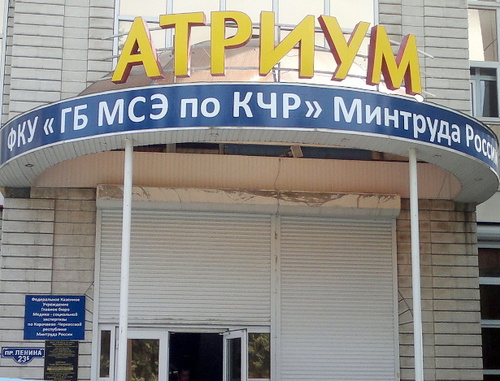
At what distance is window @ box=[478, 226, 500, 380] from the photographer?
46.8 feet

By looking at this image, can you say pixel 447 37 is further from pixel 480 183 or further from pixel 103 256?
pixel 103 256

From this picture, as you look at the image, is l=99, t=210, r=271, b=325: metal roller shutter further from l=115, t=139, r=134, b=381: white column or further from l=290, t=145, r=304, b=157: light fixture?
l=115, t=139, r=134, b=381: white column

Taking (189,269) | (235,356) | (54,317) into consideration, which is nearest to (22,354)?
(54,317)

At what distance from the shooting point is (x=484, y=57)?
15.3m

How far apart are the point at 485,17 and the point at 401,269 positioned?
5506 mm

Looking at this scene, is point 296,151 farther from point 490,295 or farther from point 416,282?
point 490,295

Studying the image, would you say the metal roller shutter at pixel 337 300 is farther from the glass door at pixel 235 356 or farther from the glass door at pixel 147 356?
the glass door at pixel 147 356

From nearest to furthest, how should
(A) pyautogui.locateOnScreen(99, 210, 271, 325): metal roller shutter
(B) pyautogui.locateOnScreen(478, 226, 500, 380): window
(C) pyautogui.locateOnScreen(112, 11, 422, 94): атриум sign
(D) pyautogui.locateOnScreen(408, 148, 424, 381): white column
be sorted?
(D) pyautogui.locateOnScreen(408, 148, 424, 381): white column → (C) pyautogui.locateOnScreen(112, 11, 422, 94): атриум sign → (A) pyautogui.locateOnScreen(99, 210, 271, 325): metal roller shutter → (B) pyautogui.locateOnScreen(478, 226, 500, 380): window

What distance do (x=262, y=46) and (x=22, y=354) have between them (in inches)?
231

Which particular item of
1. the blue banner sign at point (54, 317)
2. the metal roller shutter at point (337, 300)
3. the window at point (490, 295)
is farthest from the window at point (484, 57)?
the blue banner sign at point (54, 317)

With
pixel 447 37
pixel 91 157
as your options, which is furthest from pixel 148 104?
pixel 447 37

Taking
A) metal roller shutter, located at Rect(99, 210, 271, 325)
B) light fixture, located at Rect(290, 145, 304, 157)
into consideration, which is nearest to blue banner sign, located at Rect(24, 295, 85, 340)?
metal roller shutter, located at Rect(99, 210, 271, 325)

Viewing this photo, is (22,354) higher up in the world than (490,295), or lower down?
lower down

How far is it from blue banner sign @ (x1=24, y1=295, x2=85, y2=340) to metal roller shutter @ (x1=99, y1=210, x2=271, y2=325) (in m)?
0.38
